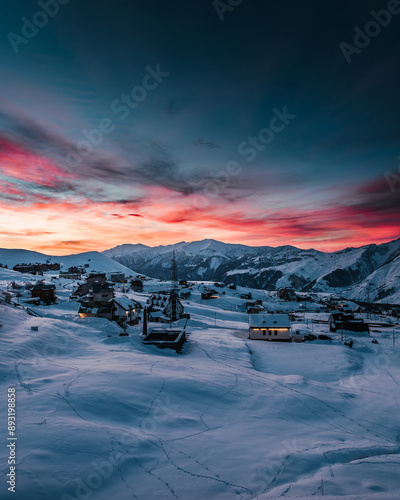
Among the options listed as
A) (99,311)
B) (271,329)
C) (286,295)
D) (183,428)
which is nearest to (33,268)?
(99,311)

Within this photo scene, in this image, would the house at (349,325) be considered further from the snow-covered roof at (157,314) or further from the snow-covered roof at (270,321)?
the snow-covered roof at (157,314)

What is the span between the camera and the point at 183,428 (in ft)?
41.6

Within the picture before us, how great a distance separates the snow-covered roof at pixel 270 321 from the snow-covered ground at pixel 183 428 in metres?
18.0

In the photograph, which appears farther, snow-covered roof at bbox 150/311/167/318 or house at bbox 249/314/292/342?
snow-covered roof at bbox 150/311/167/318

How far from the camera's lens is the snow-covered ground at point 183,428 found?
27.7 ft

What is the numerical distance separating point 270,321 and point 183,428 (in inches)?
1409

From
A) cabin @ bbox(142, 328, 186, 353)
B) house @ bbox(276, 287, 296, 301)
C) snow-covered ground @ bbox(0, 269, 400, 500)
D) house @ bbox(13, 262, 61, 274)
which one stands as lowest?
house @ bbox(276, 287, 296, 301)

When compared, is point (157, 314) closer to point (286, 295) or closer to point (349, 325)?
point (349, 325)

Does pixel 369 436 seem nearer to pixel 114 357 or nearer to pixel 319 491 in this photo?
pixel 319 491

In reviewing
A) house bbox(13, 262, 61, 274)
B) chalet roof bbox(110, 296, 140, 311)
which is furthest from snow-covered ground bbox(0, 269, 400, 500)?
house bbox(13, 262, 61, 274)

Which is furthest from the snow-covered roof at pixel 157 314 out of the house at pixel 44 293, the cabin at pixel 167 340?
the house at pixel 44 293

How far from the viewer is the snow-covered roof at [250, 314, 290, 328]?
149ft

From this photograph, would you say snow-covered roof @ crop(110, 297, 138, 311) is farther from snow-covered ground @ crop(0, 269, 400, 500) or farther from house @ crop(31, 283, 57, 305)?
house @ crop(31, 283, 57, 305)

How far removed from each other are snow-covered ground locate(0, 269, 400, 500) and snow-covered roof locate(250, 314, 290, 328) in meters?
18.0
